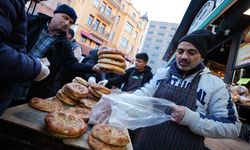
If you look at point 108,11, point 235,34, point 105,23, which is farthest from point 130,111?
point 108,11

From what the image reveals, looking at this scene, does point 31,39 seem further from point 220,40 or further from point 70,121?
point 220,40

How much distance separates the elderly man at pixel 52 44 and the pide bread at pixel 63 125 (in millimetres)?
940

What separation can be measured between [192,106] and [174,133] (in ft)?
1.17

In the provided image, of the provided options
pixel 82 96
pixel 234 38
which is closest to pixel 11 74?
pixel 82 96

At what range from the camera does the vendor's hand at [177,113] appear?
1974 mm

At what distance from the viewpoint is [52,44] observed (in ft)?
9.04

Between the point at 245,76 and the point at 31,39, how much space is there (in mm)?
4230

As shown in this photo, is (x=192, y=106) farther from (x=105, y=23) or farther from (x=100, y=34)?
(x=105, y=23)

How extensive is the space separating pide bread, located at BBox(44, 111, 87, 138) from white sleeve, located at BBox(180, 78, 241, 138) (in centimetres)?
103

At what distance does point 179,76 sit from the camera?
2379 millimetres

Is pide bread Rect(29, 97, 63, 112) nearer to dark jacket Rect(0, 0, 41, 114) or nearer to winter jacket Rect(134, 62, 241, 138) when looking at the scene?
dark jacket Rect(0, 0, 41, 114)

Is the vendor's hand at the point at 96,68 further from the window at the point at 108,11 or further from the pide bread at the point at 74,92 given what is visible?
the window at the point at 108,11

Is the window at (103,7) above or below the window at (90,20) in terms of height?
above

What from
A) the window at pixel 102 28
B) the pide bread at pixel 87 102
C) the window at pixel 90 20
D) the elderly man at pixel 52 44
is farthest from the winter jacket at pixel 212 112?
the window at pixel 102 28
